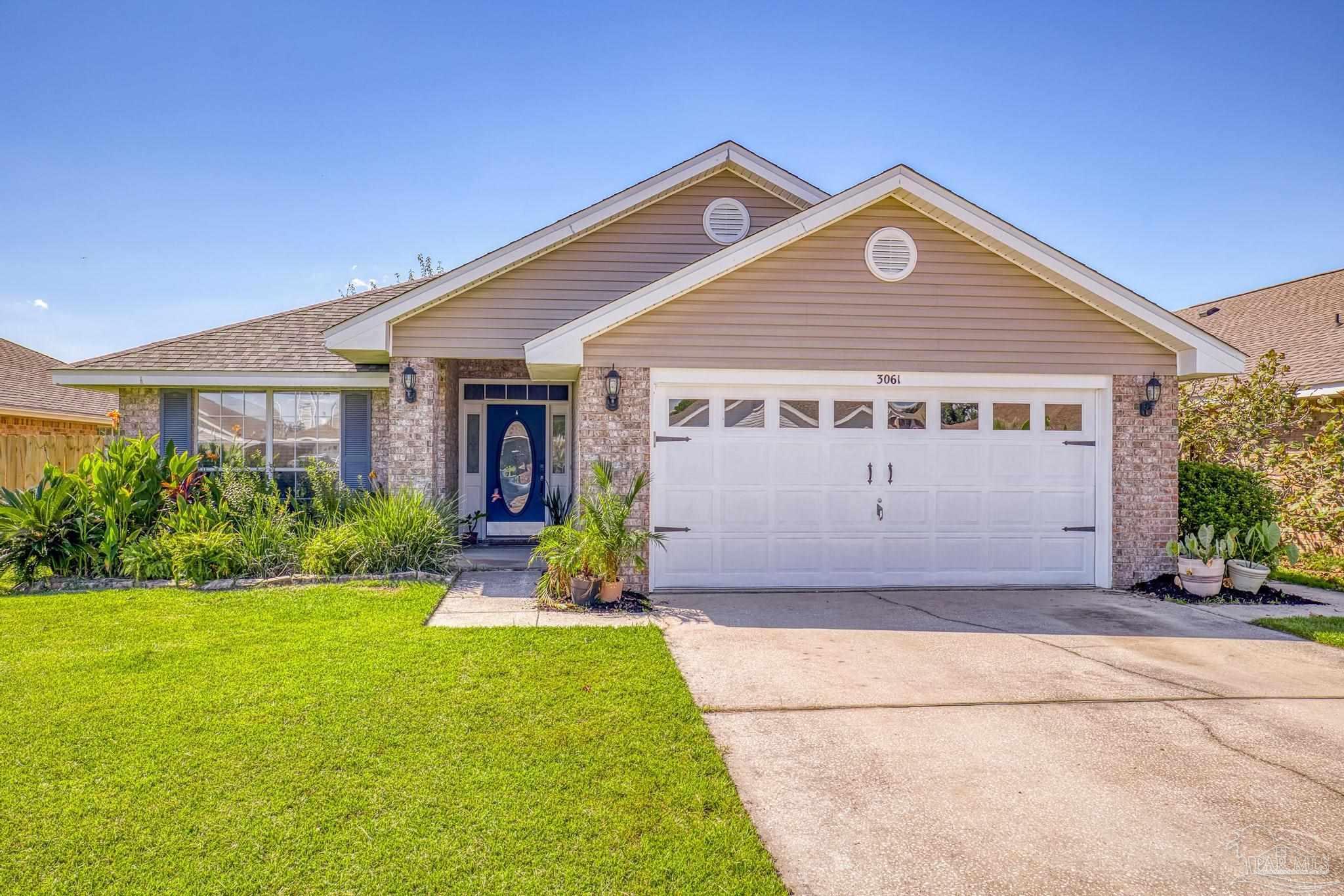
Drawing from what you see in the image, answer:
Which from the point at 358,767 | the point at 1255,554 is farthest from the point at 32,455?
the point at 1255,554

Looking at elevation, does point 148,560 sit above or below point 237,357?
below

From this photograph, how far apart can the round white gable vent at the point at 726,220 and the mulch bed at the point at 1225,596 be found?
6.96 meters

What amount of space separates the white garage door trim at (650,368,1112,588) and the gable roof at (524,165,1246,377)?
78 centimetres

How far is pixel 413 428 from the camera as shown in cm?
894

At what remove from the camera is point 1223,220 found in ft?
46.0

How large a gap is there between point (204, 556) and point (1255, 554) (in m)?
12.1

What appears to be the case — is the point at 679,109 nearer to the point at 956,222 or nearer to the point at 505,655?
the point at 956,222

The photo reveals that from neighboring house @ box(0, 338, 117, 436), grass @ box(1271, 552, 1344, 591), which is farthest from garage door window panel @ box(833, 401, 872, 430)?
neighboring house @ box(0, 338, 117, 436)

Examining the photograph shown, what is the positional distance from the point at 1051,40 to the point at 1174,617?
7961 mm

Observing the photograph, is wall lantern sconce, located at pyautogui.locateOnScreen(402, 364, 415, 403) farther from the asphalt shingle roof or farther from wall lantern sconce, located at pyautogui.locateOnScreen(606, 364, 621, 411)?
wall lantern sconce, located at pyautogui.locateOnScreen(606, 364, 621, 411)

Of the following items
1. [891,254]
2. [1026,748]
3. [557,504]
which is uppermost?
[891,254]

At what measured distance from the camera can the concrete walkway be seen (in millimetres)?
6387

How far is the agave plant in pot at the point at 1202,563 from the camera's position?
7863 millimetres

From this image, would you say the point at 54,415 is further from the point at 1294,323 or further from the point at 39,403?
the point at 1294,323
